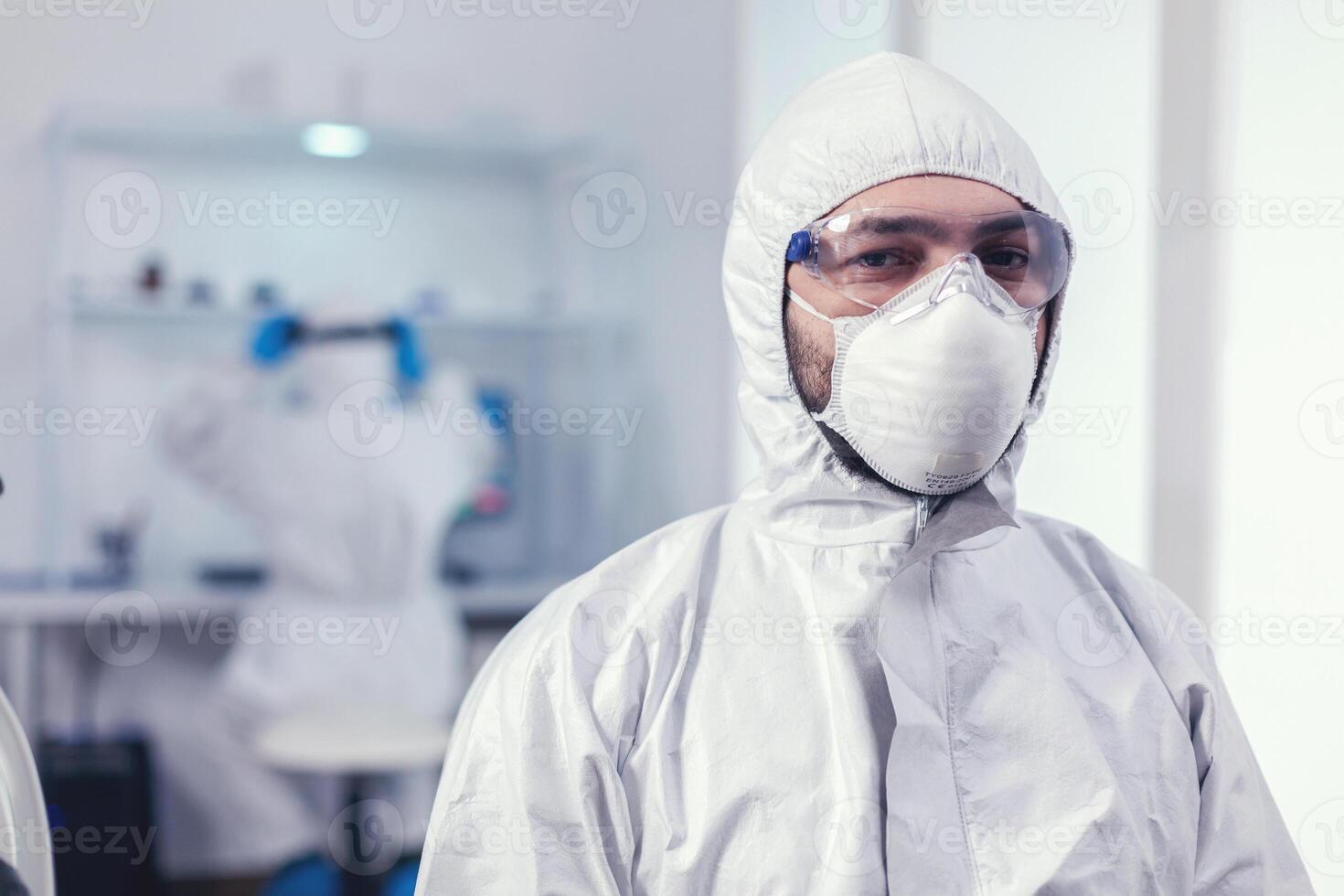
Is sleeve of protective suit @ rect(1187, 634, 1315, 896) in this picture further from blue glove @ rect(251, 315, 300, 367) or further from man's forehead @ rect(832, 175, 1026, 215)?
blue glove @ rect(251, 315, 300, 367)

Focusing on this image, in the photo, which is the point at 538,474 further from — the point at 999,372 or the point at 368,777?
the point at 999,372

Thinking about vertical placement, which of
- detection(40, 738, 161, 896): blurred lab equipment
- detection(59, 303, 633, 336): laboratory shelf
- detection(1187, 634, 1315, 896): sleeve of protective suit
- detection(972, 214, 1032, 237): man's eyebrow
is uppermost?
detection(59, 303, 633, 336): laboratory shelf

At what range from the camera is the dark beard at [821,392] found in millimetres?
1143

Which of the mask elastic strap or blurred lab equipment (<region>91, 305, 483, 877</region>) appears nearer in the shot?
the mask elastic strap

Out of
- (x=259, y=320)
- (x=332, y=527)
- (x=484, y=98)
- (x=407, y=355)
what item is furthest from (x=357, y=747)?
(x=484, y=98)

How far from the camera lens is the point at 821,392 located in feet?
3.76

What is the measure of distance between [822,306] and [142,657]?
271cm

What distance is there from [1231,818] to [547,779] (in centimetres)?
67

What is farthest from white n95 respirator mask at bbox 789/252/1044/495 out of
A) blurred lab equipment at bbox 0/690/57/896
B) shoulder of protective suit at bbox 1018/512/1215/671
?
blurred lab equipment at bbox 0/690/57/896

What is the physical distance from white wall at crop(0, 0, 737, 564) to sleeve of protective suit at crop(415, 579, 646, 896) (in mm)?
2519

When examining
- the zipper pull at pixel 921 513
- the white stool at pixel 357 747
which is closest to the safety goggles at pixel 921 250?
the zipper pull at pixel 921 513

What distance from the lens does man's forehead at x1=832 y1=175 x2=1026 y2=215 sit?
111 centimetres

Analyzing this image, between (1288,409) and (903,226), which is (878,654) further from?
(1288,409)

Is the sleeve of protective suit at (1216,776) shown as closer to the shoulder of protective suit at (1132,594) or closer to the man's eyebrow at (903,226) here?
the shoulder of protective suit at (1132,594)
